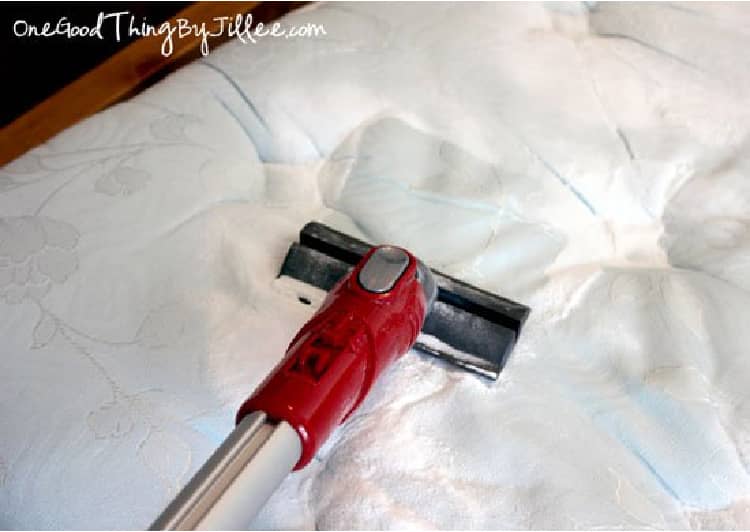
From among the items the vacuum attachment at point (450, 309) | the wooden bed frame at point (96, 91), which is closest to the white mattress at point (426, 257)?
the vacuum attachment at point (450, 309)

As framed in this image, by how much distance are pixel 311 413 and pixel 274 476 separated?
49 millimetres

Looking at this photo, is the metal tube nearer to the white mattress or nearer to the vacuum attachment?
the white mattress

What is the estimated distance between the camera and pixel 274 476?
0.51 meters

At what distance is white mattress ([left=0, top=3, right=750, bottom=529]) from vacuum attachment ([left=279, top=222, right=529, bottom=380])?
21mm

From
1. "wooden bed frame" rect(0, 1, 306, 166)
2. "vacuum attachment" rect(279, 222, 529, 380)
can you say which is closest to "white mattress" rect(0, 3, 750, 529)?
"vacuum attachment" rect(279, 222, 529, 380)

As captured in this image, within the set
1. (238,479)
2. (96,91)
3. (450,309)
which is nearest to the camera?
(238,479)

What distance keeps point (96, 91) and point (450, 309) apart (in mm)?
790

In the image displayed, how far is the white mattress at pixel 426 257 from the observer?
623 mm

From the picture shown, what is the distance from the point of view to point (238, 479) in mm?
487

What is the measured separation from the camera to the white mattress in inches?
24.5

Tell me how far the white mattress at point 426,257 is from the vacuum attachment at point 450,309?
0.8 inches

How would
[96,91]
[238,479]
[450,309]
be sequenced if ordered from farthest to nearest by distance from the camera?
[96,91] < [450,309] < [238,479]

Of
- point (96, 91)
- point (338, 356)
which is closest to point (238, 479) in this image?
point (338, 356)

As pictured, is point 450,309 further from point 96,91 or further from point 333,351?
point 96,91
